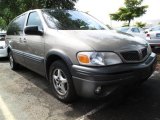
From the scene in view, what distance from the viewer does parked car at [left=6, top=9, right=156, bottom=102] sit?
3.67 metres

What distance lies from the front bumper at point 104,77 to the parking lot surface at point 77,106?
32cm

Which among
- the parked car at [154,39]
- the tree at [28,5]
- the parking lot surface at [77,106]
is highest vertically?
the tree at [28,5]

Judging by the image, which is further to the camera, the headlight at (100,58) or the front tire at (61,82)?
the front tire at (61,82)

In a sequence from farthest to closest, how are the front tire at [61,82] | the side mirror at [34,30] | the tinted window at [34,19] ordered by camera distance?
the tinted window at [34,19] < the side mirror at [34,30] < the front tire at [61,82]

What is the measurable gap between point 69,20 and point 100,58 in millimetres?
1655

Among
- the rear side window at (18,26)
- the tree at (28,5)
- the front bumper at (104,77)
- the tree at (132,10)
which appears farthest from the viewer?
the tree at (132,10)

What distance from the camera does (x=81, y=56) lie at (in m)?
3.80

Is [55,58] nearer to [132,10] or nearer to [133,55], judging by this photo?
[133,55]

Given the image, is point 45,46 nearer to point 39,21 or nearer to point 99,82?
point 39,21

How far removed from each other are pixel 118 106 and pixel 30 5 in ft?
31.0

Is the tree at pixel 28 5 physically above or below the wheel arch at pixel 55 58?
above

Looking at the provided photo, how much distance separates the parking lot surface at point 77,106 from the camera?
12.9 feet

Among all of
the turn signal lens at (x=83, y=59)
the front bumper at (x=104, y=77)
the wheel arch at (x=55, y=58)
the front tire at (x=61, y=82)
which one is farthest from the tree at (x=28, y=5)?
the front bumper at (x=104, y=77)

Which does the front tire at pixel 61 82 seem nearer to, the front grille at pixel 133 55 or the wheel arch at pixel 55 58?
the wheel arch at pixel 55 58
